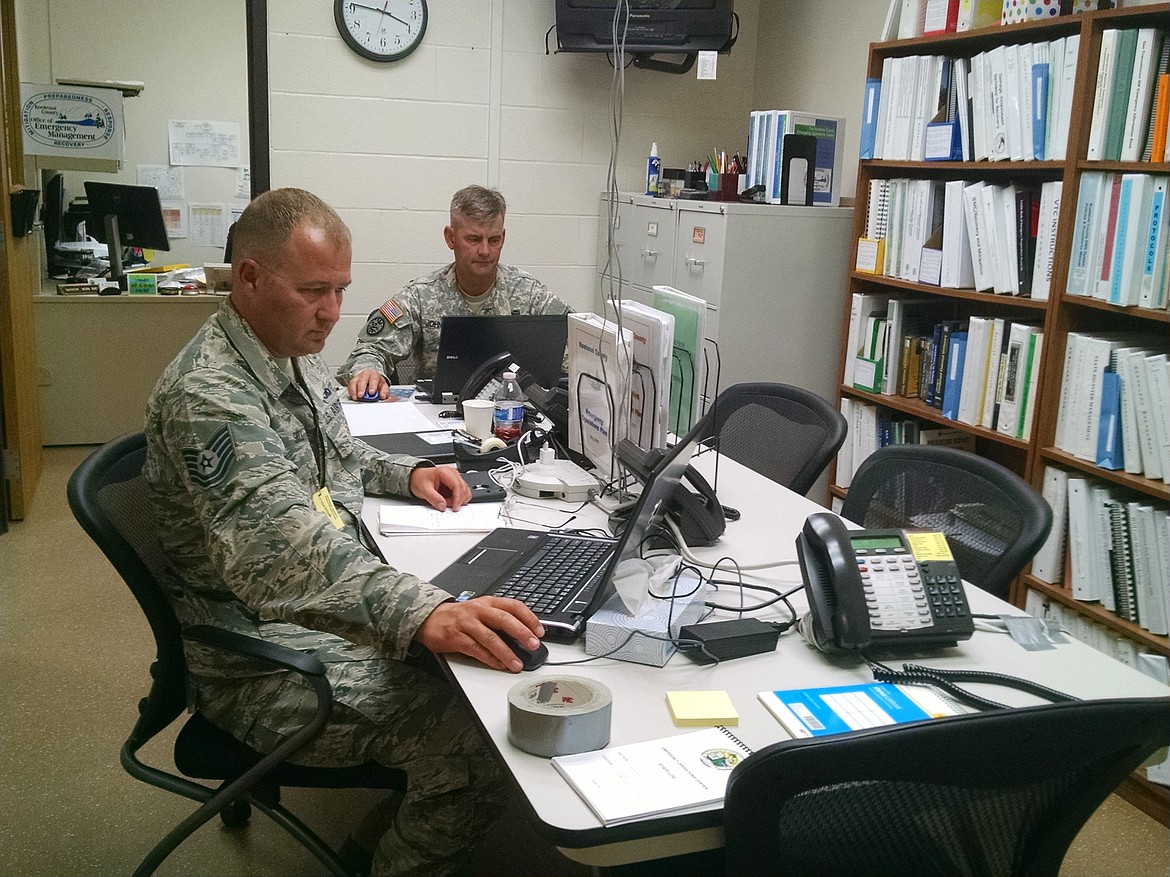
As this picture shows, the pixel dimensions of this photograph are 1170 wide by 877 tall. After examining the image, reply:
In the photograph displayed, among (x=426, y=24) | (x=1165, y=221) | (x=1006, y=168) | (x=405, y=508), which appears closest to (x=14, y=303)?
(x=426, y=24)

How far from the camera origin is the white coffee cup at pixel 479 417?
2492 mm

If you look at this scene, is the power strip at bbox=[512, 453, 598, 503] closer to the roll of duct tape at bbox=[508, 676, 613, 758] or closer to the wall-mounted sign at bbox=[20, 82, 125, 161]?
the roll of duct tape at bbox=[508, 676, 613, 758]

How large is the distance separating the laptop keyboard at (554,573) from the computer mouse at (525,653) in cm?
12

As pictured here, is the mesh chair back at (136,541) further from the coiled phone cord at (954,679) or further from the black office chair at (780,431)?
the black office chair at (780,431)

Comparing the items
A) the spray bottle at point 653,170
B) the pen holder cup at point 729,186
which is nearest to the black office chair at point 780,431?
the pen holder cup at point 729,186

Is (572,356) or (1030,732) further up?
(572,356)

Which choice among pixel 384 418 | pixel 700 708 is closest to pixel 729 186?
pixel 384 418

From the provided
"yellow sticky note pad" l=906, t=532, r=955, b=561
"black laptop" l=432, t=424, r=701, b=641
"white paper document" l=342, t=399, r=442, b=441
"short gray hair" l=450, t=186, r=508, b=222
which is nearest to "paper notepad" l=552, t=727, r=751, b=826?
"black laptop" l=432, t=424, r=701, b=641

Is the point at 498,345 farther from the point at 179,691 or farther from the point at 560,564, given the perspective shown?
the point at 179,691

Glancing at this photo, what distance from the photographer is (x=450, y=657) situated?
1.43 metres

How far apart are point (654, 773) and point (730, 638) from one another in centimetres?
34

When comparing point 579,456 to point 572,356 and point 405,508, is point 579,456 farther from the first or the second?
point 405,508

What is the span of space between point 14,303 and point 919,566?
3658mm

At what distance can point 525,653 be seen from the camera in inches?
54.9
